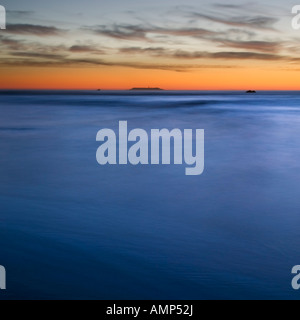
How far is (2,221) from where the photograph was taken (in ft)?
14.7

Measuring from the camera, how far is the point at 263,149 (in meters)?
9.32

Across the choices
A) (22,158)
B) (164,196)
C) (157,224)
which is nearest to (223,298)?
(157,224)

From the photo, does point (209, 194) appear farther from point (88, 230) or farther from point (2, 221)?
point (2, 221)

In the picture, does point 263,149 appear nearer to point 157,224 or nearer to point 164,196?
point 164,196

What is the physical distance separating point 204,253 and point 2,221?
223 centimetres

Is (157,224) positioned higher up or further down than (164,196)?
further down

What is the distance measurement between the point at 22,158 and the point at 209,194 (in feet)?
12.9

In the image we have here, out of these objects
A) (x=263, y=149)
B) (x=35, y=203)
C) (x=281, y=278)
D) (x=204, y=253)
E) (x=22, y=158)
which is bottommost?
(x=281, y=278)

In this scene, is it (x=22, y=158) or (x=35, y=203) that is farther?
(x=22, y=158)

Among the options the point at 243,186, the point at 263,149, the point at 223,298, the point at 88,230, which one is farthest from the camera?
the point at 263,149

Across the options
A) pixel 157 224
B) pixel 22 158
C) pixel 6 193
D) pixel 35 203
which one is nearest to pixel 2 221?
pixel 35 203
